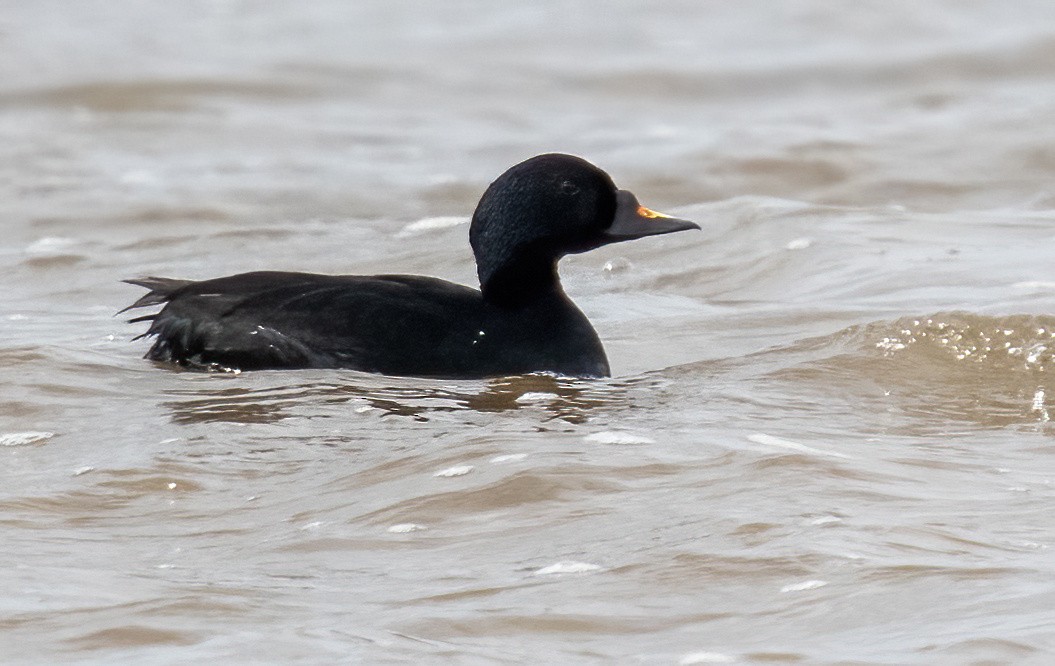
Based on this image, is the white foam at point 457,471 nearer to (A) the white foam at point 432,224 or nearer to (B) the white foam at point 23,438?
(B) the white foam at point 23,438

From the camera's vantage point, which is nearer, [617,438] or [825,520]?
[825,520]

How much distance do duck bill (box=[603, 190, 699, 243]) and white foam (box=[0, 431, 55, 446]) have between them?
2.08m

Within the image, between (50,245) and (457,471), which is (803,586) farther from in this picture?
(50,245)

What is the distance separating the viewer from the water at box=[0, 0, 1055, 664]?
4062 mm

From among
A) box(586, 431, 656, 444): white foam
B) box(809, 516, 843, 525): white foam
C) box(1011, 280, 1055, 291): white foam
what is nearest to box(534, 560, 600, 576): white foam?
box(809, 516, 843, 525): white foam

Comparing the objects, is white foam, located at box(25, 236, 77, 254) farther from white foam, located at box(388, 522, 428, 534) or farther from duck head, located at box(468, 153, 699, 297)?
white foam, located at box(388, 522, 428, 534)

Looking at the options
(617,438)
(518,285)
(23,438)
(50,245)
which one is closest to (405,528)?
(617,438)

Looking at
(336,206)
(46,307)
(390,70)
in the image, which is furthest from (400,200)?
(390,70)

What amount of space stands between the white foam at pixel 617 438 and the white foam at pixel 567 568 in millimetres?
1102

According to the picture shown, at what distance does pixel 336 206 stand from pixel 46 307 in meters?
2.91

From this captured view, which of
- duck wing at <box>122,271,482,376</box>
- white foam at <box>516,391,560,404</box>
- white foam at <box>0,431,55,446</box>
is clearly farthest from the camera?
duck wing at <box>122,271,482,376</box>

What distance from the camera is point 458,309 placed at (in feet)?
20.8

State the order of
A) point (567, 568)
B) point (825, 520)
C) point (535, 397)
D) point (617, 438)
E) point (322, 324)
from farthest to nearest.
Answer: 1. point (322, 324)
2. point (535, 397)
3. point (617, 438)
4. point (825, 520)
5. point (567, 568)

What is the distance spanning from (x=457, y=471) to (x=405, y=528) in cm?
46
